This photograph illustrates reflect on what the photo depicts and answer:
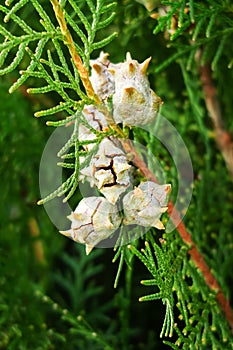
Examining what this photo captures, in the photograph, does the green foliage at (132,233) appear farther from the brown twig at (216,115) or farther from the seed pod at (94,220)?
the seed pod at (94,220)

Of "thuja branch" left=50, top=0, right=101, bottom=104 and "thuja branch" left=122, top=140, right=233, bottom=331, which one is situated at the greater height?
"thuja branch" left=50, top=0, right=101, bottom=104

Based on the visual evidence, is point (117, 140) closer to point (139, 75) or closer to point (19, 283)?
point (139, 75)

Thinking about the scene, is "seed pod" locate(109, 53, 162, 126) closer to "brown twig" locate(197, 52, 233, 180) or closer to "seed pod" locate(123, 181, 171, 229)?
"seed pod" locate(123, 181, 171, 229)

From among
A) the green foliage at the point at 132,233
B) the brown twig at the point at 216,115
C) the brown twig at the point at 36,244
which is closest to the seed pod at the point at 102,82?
the green foliage at the point at 132,233

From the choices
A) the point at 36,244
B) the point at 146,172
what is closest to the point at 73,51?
the point at 146,172

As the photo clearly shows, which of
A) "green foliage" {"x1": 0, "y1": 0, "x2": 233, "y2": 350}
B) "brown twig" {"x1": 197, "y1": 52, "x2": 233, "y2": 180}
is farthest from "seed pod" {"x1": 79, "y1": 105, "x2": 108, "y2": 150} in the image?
"brown twig" {"x1": 197, "y1": 52, "x2": 233, "y2": 180}

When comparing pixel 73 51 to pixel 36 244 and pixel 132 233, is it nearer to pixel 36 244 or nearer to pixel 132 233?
pixel 132 233
